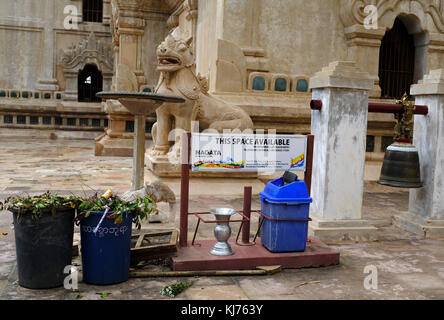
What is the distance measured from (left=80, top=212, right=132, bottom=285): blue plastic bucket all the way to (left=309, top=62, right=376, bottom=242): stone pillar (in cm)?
241

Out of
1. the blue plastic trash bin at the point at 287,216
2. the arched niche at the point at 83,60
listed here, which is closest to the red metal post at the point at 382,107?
the blue plastic trash bin at the point at 287,216

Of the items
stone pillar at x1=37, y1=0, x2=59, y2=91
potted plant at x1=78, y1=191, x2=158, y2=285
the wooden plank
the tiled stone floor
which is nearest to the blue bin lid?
the tiled stone floor

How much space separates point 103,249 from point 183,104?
4.32 meters

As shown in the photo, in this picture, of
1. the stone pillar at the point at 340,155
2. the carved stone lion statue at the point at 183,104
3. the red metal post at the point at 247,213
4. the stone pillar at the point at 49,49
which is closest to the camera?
the red metal post at the point at 247,213

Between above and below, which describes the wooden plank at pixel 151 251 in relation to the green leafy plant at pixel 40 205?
below

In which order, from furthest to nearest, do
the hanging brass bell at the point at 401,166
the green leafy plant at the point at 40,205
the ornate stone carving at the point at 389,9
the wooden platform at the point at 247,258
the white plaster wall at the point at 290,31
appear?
the ornate stone carving at the point at 389,9, the white plaster wall at the point at 290,31, the hanging brass bell at the point at 401,166, the wooden platform at the point at 247,258, the green leafy plant at the point at 40,205

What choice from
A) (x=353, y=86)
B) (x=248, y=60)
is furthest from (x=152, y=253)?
(x=248, y=60)

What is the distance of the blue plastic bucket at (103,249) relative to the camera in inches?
152

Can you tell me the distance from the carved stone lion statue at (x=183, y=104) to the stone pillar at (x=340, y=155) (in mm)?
2605

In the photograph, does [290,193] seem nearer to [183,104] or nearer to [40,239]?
[40,239]

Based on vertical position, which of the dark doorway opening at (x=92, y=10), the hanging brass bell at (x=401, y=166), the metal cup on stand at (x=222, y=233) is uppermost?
the dark doorway opening at (x=92, y=10)

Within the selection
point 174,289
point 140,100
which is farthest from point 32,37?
point 174,289

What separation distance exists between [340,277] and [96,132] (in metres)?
17.9

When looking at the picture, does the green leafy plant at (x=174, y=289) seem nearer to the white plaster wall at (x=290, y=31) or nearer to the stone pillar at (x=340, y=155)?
the stone pillar at (x=340, y=155)
